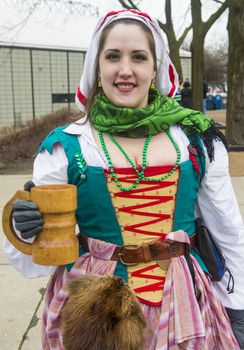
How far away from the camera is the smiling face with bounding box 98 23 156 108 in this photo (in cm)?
168

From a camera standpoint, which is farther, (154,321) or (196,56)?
(196,56)

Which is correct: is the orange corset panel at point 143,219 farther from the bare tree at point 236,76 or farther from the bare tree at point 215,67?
the bare tree at point 215,67

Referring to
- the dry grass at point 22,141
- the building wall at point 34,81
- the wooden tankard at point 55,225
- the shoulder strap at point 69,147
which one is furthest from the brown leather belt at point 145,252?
the building wall at point 34,81

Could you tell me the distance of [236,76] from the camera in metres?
9.71

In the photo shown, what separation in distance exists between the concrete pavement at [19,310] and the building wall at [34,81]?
13.4 meters

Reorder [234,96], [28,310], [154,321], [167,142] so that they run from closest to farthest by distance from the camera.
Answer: [154,321], [167,142], [28,310], [234,96]

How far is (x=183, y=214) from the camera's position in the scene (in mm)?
1721

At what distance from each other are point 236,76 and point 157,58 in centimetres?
833

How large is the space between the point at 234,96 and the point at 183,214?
8.46 meters

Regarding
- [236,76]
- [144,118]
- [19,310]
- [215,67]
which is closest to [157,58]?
[144,118]

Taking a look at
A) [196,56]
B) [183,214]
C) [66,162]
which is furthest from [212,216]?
[196,56]

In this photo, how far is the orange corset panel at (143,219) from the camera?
165 cm

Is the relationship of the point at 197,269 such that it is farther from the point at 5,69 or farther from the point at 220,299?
the point at 5,69

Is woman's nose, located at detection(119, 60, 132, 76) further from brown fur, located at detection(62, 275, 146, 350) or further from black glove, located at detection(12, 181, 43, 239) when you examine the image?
brown fur, located at detection(62, 275, 146, 350)
